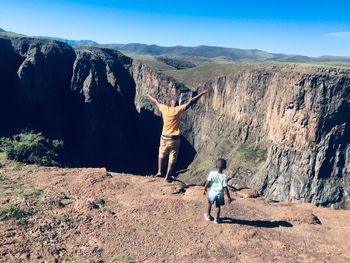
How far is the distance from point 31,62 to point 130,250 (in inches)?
3205

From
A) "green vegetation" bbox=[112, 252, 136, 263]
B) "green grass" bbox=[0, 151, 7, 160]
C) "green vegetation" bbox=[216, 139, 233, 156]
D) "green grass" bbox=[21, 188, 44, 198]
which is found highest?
"green vegetation" bbox=[112, 252, 136, 263]

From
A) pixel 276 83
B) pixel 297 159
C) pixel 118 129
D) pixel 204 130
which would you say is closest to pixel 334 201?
pixel 297 159

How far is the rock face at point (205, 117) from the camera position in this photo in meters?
66.4

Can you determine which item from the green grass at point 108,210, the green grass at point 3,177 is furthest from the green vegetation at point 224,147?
the green grass at point 108,210

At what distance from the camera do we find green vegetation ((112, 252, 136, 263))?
7943mm

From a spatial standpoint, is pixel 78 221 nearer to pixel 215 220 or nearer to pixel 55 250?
pixel 55 250

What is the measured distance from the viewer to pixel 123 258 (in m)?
8.05

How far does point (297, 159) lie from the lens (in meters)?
69.1

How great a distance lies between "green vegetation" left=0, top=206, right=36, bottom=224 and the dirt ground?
21 mm

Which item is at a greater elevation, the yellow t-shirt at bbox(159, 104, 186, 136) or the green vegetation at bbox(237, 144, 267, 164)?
the yellow t-shirt at bbox(159, 104, 186, 136)

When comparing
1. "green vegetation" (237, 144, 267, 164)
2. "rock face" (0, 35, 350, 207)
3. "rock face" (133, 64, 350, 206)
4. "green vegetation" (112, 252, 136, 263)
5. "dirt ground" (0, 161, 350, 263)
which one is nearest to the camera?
"green vegetation" (112, 252, 136, 263)

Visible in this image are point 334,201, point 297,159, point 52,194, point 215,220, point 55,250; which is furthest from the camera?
point 297,159

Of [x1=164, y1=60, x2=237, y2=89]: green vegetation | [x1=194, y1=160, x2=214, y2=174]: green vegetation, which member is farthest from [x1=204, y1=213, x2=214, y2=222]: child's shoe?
[x1=164, y1=60, x2=237, y2=89]: green vegetation

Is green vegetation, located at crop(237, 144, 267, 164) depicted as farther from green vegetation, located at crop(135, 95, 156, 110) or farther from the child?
the child
